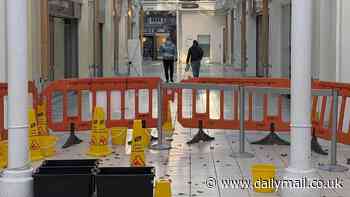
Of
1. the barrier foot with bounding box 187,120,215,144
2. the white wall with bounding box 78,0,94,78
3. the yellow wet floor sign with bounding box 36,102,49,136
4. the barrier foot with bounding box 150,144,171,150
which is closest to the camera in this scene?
the yellow wet floor sign with bounding box 36,102,49,136

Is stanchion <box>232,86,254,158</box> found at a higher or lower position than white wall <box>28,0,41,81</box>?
lower

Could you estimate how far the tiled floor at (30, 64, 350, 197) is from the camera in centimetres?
692

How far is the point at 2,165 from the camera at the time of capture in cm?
792

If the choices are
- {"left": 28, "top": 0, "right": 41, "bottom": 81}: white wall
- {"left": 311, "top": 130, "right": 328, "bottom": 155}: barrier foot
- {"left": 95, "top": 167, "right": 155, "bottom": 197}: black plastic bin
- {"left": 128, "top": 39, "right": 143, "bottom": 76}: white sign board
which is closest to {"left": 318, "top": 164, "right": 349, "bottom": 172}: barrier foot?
{"left": 311, "top": 130, "right": 328, "bottom": 155}: barrier foot

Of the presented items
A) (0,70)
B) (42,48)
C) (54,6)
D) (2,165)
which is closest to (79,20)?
(54,6)

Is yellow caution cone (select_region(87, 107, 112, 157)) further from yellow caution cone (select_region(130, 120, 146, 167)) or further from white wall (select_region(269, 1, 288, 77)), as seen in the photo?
white wall (select_region(269, 1, 288, 77))

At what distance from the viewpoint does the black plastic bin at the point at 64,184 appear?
5.98 meters

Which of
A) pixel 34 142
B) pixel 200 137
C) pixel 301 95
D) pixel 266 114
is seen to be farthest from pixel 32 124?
pixel 301 95

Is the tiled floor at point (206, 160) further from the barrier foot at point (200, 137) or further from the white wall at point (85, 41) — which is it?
the white wall at point (85, 41)

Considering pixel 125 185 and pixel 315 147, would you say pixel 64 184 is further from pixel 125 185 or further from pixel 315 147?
pixel 315 147

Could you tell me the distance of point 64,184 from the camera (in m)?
5.99

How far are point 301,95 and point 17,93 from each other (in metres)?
2.94

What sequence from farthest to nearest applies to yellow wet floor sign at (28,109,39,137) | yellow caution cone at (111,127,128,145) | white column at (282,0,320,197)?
1. yellow caution cone at (111,127,128,145)
2. yellow wet floor sign at (28,109,39,137)
3. white column at (282,0,320,197)

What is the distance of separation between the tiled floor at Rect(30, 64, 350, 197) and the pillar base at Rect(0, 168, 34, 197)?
1.60 meters
